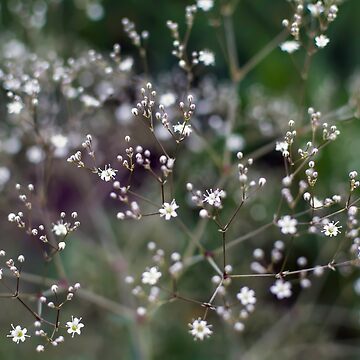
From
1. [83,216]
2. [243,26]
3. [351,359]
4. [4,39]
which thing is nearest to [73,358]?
[83,216]

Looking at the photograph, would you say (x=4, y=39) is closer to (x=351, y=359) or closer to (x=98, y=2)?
(x=98, y=2)

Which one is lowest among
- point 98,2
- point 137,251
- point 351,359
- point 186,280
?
point 351,359

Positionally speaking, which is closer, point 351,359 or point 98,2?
point 351,359

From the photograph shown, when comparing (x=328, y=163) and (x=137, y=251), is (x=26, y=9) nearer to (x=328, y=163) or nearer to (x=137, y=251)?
(x=137, y=251)

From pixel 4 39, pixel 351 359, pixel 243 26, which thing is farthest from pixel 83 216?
pixel 351 359

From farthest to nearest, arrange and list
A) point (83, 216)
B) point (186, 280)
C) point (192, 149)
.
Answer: point (83, 216) → point (192, 149) → point (186, 280)

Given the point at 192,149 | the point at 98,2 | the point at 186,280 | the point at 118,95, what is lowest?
the point at 186,280

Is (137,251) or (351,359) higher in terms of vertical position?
(137,251)

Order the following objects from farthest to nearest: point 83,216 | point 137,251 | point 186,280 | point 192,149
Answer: point 83,216 < point 137,251 < point 192,149 < point 186,280

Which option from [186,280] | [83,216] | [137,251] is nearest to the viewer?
[186,280]
